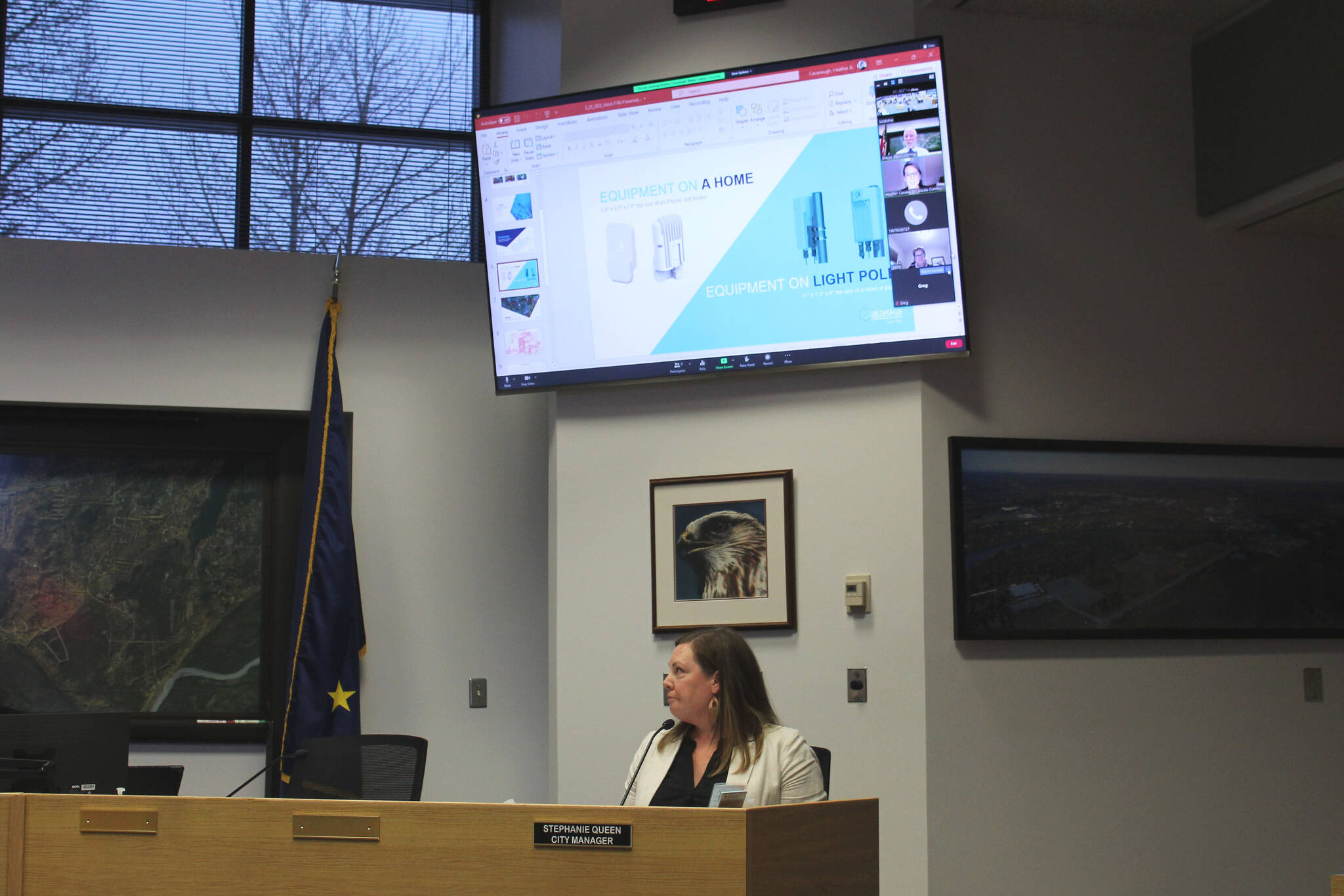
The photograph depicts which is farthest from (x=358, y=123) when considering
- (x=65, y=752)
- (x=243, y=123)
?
(x=65, y=752)

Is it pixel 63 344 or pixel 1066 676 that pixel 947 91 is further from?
pixel 63 344

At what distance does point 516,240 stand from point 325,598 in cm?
146

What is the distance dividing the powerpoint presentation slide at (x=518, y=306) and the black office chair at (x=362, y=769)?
4.80 feet

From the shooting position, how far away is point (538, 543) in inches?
182

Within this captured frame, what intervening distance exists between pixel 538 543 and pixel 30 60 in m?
2.80

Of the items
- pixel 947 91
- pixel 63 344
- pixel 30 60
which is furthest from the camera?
pixel 30 60

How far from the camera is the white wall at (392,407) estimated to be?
14.3ft

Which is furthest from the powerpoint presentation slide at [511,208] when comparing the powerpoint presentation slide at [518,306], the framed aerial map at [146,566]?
the framed aerial map at [146,566]

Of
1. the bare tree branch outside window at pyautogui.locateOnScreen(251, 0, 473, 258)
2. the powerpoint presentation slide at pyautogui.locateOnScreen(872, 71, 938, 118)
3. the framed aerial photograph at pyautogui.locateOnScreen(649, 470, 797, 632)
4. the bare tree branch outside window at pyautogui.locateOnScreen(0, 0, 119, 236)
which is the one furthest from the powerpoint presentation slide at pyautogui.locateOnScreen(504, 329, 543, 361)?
the bare tree branch outside window at pyautogui.locateOnScreen(0, 0, 119, 236)

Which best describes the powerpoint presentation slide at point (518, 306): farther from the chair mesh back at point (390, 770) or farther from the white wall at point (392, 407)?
the chair mesh back at point (390, 770)

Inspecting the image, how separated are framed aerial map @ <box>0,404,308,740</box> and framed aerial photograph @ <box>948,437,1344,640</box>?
250 cm

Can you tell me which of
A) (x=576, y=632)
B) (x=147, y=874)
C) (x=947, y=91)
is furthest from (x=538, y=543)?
(x=147, y=874)

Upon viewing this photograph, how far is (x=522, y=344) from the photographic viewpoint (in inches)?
159

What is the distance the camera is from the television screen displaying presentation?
3.63m
